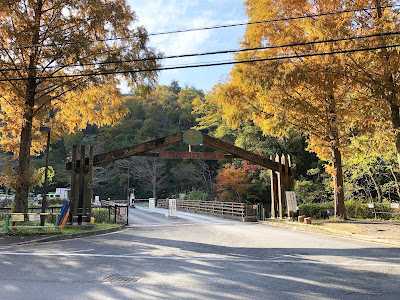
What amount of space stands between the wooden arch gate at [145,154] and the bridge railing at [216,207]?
386cm

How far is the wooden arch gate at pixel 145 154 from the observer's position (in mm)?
13734

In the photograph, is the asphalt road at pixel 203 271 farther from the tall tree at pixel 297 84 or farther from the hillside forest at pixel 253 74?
the tall tree at pixel 297 84

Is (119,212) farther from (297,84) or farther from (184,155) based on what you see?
(297,84)

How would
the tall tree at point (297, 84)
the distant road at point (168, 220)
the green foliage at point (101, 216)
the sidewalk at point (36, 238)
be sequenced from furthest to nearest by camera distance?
the distant road at point (168, 220) → the green foliage at point (101, 216) → the tall tree at point (297, 84) → the sidewalk at point (36, 238)

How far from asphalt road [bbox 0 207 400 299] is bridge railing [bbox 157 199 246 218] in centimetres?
1216

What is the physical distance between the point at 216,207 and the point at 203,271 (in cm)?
1909

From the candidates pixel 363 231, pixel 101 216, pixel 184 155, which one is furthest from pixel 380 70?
pixel 101 216

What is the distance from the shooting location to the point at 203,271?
5.68m

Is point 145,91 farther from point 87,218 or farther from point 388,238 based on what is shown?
point 388,238

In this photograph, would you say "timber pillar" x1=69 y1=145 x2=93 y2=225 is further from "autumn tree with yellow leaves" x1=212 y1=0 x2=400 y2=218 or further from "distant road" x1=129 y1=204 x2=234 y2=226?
"autumn tree with yellow leaves" x1=212 y1=0 x2=400 y2=218

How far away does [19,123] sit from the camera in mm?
13047

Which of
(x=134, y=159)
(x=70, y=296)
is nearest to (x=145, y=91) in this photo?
Result: (x=70, y=296)

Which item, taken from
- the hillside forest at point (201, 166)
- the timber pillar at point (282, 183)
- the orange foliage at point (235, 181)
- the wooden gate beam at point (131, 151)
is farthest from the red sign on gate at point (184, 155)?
the orange foliage at point (235, 181)

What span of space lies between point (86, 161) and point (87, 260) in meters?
8.15
